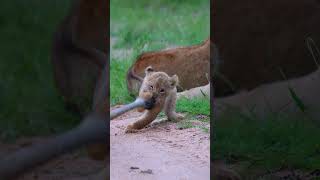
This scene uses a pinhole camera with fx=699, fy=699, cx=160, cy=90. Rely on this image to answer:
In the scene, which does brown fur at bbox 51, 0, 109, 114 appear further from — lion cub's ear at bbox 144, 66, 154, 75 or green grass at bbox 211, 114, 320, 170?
green grass at bbox 211, 114, 320, 170

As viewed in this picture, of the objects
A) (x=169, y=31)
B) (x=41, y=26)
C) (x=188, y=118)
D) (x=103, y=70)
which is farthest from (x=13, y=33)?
(x=169, y=31)

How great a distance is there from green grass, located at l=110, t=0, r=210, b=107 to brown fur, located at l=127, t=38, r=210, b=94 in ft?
0.14

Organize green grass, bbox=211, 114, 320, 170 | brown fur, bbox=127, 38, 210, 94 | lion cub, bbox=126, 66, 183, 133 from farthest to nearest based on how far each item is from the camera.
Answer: brown fur, bbox=127, 38, 210, 94
lion cub, bbox=126, 66, 183, 133
green grass, bbox=211, 114, 320, 170

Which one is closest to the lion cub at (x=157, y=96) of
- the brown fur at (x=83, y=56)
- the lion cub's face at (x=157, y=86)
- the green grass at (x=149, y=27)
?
the lion cub's face at (x=157, y=86)

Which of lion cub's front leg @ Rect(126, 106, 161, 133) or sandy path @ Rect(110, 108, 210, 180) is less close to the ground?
lion cub's front leg @ Rect(126, 106, 161, 133)

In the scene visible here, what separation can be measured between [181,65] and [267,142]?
0.69 metres

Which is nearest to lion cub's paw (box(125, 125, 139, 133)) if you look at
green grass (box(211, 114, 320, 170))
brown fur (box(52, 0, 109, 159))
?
brown fur (box(52, 0, 109, 159))

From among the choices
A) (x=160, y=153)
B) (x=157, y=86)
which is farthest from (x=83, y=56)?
(x=160, y=153)

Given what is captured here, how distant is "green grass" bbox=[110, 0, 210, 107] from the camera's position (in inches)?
116

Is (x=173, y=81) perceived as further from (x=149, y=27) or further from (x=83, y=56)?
(x=149, y=27)

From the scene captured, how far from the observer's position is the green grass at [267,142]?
8.22 ft

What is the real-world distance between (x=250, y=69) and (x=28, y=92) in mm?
817

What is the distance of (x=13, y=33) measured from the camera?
2.55 m

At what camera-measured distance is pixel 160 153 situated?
2613mm
